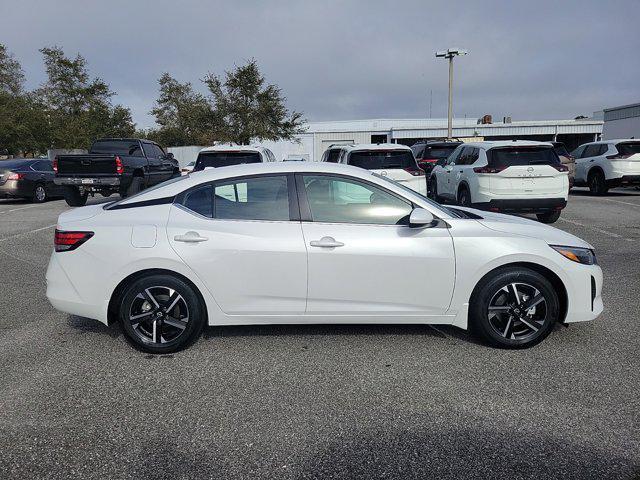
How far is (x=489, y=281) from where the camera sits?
13.6 ft

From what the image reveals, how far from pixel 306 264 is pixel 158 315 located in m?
1.23

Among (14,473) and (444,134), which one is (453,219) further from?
(444,134)

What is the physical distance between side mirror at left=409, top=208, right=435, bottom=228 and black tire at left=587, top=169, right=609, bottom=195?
15422mm

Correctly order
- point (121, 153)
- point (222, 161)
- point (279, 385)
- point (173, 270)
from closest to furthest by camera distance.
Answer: point (279, 385)
point (173, 270)
point (222, 161)
point (121, 153)

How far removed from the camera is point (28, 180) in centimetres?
1652

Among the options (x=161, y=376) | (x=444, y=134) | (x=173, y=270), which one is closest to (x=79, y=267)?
(x=173, y=270)

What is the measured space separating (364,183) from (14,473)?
9.81 feet

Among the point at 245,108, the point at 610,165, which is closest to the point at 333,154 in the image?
the point at 610,165

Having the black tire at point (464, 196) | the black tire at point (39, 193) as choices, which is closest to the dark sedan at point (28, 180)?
the black tire at point (39, 193)

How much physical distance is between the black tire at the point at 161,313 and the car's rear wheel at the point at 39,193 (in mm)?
14982

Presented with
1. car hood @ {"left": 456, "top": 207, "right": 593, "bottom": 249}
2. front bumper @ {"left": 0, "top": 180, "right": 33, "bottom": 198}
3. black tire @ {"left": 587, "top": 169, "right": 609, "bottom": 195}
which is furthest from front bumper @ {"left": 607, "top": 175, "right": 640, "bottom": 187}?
front bumper @ {"left": 0, "top": 180, "right": 33, "bottom": 198}

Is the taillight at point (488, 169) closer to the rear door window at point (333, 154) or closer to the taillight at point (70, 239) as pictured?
the rear door window at point (333, 154)

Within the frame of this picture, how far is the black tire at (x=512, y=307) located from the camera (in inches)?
163

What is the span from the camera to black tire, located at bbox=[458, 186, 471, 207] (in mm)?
10963
